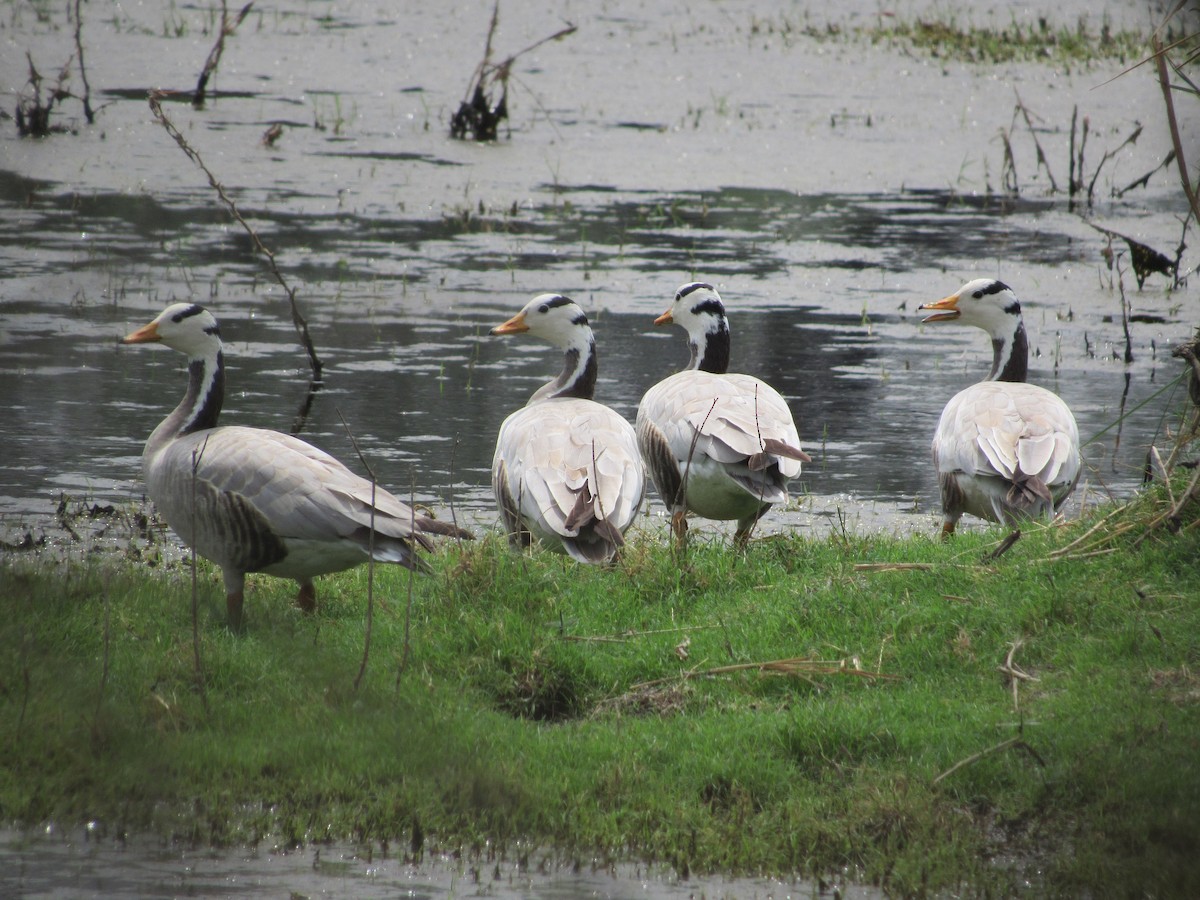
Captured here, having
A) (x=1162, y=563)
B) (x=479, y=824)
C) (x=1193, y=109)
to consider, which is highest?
(x=1193, y=109)

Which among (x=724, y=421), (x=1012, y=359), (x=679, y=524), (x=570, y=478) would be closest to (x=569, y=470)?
(x=570, y=478)

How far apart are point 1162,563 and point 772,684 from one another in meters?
1.73

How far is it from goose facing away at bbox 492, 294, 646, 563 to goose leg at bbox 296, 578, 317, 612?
100cm

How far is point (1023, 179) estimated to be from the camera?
19.7 meters

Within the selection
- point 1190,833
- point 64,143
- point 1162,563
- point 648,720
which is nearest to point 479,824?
point 648,720

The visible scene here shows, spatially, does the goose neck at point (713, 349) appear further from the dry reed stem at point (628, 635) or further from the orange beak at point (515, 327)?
the dry reed stem at point (628, 635)

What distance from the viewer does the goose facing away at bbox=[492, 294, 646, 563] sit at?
21.3 feet

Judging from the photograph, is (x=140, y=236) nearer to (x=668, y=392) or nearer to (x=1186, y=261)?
(x=668, y=392)

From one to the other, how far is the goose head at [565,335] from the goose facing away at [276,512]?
7.88 ft

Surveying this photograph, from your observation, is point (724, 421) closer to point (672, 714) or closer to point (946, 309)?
point (672, 714)

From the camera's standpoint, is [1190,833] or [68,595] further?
[68,595]

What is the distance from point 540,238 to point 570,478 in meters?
9.35

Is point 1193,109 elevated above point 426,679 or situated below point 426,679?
above

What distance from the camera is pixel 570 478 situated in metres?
6.82
